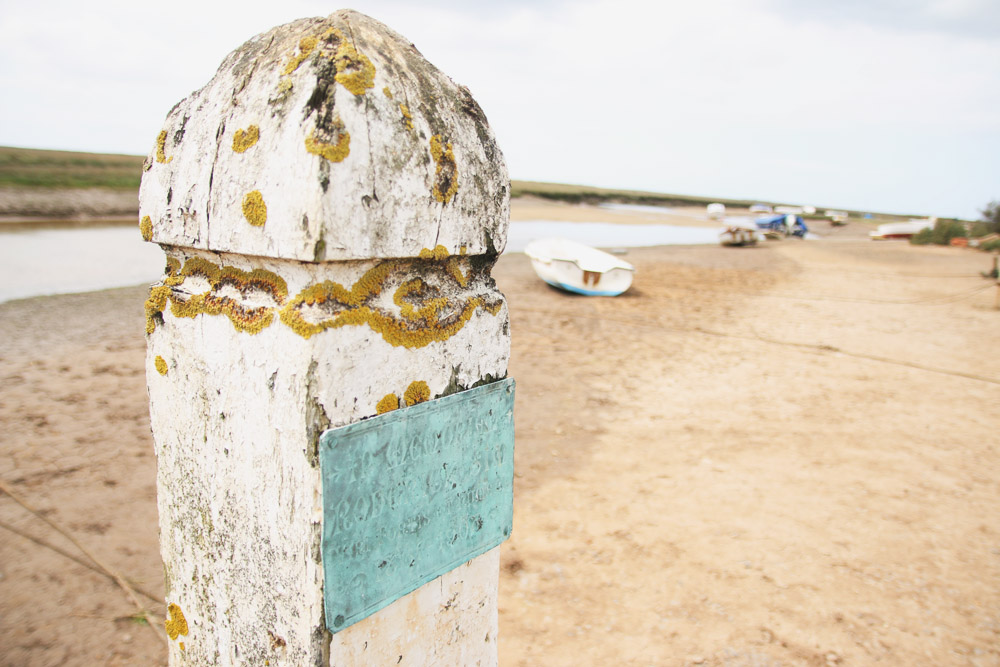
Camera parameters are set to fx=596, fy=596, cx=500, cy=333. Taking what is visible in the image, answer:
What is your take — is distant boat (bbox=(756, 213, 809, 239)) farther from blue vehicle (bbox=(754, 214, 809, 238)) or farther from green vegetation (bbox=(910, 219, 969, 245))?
green vegetation (bbox=(910, 219, 969, 245))

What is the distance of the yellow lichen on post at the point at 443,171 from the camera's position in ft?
4.14

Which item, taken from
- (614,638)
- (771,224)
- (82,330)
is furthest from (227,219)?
Answer: (771,224)

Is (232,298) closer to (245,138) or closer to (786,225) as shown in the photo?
(245,138)

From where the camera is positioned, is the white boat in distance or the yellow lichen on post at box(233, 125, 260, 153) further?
the white boat in distance

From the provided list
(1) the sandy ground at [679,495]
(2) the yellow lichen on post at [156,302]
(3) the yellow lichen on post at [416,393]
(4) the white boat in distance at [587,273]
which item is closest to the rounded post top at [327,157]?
(2) the yellow lichen on post at [156,302]

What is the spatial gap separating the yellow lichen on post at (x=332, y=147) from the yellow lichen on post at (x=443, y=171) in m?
0.21

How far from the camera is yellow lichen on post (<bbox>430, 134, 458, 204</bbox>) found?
4.14 feet

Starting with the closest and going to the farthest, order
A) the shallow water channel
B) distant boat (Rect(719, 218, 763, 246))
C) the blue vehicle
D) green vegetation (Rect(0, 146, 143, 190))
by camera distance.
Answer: the shallow water channel → distant boat (Rect(719, 218, 763, 246)) → green vegetation (Rect(0, 146, 143, 190)) → the blue vehicle

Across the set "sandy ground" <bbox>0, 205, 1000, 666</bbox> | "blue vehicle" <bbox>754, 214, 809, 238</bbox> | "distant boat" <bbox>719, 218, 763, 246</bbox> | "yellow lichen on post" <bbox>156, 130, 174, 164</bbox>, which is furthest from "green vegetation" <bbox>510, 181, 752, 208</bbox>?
"yellow lichen on post" <bbox>156, 130, 174, 164</bbox>

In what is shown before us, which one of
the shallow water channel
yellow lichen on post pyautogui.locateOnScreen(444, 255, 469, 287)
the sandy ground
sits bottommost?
the sandy ground

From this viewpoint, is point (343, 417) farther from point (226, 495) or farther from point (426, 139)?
point (426, 139)

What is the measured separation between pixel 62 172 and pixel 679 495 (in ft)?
118

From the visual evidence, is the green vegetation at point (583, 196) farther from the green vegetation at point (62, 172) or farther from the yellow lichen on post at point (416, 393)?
the yellow lichen on post at point (416, 393)

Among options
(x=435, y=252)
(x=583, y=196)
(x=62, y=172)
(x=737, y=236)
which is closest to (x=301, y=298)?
(x=435, y=252)
